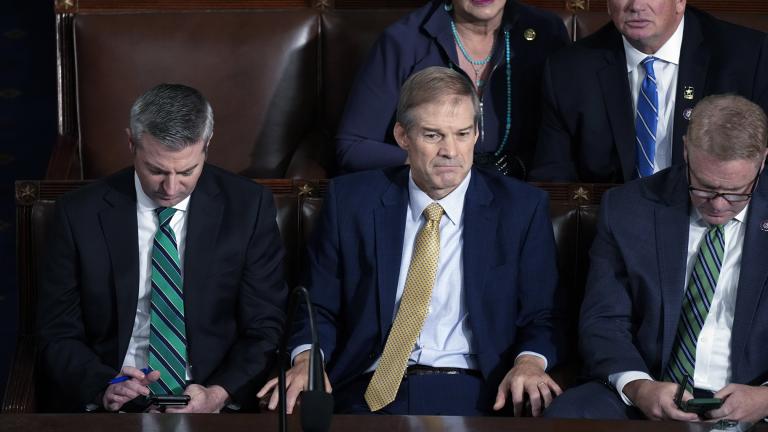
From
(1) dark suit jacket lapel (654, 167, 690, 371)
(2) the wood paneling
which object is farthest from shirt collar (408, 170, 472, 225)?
(2) the wood paneling

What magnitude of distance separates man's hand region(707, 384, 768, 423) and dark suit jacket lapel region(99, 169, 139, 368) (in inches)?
43.9

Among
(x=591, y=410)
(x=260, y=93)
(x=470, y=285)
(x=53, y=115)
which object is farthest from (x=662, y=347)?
(x=53, y=115)

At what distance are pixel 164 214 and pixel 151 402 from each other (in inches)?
18.2

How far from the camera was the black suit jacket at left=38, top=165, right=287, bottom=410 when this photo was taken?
2559 millimetres

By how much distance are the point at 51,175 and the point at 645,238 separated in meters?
1.49

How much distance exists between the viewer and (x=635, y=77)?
299 centimetres

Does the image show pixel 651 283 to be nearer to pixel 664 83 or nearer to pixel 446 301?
pixel 446 301

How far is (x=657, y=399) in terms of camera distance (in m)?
2.32

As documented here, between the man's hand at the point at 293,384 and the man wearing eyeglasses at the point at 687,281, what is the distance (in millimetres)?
460

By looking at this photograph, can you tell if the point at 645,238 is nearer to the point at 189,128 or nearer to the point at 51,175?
the point at 189,128

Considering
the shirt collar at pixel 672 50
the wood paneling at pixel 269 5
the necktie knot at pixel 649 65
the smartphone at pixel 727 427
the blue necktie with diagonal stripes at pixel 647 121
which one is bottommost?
the smartphone at pixel 727 427

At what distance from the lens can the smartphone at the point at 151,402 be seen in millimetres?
2254

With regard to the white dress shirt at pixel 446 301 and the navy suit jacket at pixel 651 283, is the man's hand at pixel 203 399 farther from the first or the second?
the navy suit jacket at pixel 651 283

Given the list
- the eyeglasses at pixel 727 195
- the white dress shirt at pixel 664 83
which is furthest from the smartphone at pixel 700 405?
the white dress shirt at pixel 664 83
